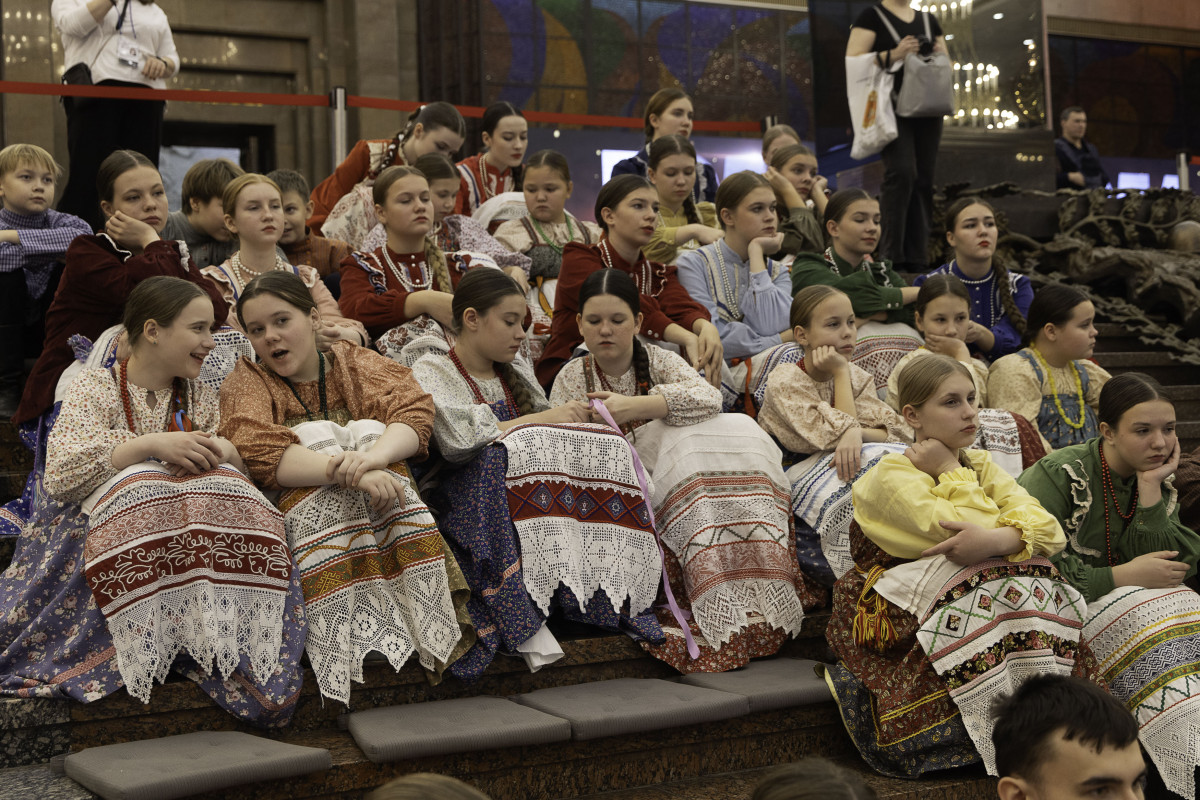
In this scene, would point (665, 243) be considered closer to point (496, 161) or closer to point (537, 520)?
point (496, 161)

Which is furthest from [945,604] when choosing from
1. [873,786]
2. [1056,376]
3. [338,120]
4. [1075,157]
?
[1075,157]

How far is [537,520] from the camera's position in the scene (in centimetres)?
336

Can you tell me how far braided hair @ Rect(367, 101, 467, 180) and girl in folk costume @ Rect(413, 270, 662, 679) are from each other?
6.05ft

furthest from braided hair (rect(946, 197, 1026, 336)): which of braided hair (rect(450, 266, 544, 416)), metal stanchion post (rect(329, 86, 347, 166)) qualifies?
Answer: metal stanchion post (rect(329, 86, 347, 166))

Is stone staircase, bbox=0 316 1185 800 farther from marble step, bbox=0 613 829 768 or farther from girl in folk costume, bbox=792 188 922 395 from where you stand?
girl in folk costume, bbox=792 188 922 395

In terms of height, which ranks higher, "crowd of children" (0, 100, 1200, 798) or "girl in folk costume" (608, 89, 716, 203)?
"girl in folk costume" (608, 89, 716, 203)

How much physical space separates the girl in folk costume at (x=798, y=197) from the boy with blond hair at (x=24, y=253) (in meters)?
2.91

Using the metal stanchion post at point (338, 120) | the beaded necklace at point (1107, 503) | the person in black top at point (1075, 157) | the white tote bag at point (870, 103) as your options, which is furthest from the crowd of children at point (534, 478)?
the person in black top at point (1075, 157)

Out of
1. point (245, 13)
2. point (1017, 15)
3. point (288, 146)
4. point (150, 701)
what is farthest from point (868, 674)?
point (245, 13)

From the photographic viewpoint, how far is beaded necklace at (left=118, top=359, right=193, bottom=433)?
3174 millimetres

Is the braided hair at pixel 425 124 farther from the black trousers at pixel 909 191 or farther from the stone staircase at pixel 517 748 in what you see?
the stone staircase at pixel 517 748

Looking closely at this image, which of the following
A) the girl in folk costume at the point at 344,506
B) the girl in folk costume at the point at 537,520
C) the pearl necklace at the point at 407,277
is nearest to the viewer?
the girl in folk costume at the point at 344,506

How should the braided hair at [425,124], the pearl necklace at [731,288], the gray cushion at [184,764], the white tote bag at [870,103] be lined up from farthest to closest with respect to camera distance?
the white tote bag at [870,103], the braided hair at [425,124], the pearl necklace at [731,288], the gray cushion at [184,764]

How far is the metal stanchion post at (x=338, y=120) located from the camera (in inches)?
245
